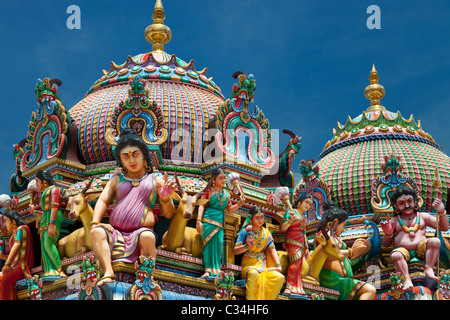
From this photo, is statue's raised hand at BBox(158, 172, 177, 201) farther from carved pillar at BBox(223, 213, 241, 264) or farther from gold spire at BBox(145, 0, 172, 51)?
gold spire at BBox(145, 0, 172, 51)

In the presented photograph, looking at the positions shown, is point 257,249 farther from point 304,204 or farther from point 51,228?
point 51,228

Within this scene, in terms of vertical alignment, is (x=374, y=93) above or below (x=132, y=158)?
above

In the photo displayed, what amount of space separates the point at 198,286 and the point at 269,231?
8.69 ft

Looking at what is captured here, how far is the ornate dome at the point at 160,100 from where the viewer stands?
27312 millimetres

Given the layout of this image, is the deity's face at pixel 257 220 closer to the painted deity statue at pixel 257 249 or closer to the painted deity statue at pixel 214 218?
the painted deity statue at pixel 257 249

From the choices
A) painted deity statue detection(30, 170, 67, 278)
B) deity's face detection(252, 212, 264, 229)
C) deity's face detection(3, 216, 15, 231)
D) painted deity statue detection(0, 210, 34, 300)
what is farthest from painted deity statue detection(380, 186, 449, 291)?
deity's face detection(3, 216, 15, 231)

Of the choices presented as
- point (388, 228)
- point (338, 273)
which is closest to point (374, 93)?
point (388, 228)

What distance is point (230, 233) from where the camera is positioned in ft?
80.9

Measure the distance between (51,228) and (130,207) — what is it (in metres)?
2.24

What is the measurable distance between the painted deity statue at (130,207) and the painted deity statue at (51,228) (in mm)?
1357

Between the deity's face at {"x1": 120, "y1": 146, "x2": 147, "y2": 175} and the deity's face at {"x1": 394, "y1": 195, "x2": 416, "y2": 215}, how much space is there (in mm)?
8086

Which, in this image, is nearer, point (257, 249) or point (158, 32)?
point (257, 249)

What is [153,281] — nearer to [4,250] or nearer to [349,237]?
[4,250]

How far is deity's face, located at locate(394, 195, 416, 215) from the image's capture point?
27062 mm
